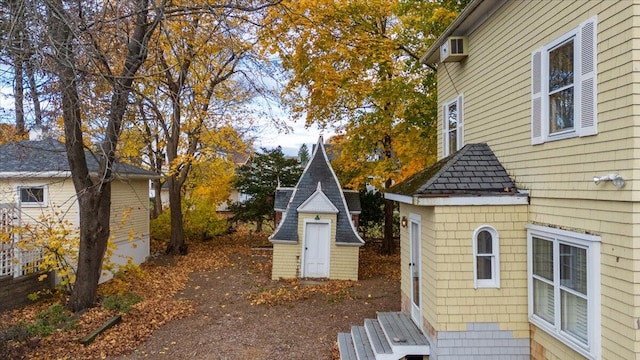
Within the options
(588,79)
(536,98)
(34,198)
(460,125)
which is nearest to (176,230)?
(34,198)

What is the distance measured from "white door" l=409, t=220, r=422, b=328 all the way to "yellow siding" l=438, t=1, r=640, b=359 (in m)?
1.98

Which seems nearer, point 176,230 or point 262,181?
point 176,230

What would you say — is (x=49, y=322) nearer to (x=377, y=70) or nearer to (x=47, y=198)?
(x=47, y=198)

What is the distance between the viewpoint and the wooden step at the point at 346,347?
22.7 feet

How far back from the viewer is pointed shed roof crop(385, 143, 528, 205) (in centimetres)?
612

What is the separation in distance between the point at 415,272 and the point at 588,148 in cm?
391

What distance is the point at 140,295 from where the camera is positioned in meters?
11.8


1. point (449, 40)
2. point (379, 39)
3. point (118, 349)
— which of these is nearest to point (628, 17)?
point (449, 40)

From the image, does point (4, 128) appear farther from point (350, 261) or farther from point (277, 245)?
point (350, 261)

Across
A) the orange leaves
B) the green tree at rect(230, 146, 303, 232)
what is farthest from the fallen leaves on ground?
the green tree at rect(230, 146, 303, 232)

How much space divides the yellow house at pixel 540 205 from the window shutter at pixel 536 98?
28mm

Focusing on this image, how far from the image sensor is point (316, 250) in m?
14.4

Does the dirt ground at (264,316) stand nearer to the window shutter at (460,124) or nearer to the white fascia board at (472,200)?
the white fascia board at (472,200)

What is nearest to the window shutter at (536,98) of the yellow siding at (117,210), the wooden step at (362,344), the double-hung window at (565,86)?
the double-hung window at (565,86)
